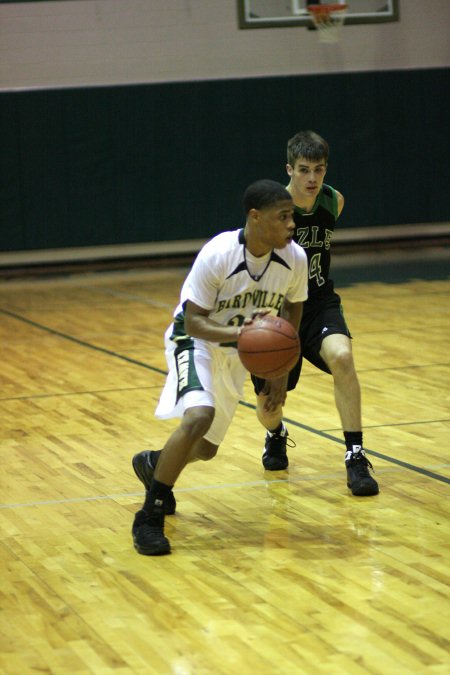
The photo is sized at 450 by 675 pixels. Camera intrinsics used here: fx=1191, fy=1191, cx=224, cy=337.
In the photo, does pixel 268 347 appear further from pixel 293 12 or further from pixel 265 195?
pixel 293 12

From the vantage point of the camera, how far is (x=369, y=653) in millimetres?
3701

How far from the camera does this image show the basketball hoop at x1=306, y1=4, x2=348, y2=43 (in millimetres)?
15656

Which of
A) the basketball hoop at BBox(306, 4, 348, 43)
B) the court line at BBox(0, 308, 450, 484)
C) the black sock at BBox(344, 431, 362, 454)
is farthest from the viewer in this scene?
the basketball hoop at BBox(306, 4, 348, 43)

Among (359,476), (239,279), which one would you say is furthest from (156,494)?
(359,476)

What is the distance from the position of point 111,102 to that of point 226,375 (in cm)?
1152

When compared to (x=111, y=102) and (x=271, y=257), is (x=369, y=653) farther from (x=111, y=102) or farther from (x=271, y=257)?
(x=111, y=102)

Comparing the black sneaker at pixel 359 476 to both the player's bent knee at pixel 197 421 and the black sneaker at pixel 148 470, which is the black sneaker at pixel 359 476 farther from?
the player's bent knee at pixel 197 421

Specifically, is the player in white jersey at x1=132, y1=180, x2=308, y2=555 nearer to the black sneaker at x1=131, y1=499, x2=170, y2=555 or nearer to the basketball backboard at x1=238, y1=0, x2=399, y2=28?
the black sneaker at x1=131, y1=499, x2=170, y2=555

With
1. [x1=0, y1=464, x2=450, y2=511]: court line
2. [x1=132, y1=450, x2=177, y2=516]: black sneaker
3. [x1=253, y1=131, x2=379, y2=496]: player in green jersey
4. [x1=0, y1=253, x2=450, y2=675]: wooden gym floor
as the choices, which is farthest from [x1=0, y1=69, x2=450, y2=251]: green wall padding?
[x1=132, y1=450, x2=177, y2=516]: black sneaker

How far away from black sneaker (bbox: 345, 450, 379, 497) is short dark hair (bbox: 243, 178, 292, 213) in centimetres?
145

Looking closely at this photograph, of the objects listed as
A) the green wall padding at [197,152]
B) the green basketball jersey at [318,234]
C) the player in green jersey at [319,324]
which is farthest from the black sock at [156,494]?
the green wall padding at [197,152]

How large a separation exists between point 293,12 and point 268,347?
481 inches

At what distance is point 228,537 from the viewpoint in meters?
5.07

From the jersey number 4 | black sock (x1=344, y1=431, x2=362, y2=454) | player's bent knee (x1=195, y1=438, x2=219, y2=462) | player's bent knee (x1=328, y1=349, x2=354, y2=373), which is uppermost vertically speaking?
the jersey number 4
